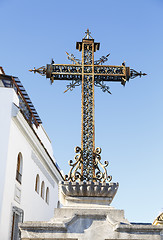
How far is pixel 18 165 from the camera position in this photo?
46.8 feet

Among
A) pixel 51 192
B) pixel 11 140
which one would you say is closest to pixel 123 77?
pixel 11 140

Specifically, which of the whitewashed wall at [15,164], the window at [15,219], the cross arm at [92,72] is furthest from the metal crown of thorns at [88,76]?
the window at [15,219]

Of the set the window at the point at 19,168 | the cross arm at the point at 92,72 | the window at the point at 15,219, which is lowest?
the window at the point at 15,219

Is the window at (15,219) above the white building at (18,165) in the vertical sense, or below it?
below

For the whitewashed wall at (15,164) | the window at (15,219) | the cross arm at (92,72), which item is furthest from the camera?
the window at (15,219)

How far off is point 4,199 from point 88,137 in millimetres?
6275

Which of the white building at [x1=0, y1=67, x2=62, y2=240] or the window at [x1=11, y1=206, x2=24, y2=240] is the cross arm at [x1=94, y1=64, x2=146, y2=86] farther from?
the window at [x1=11, y1=206, x2=24, y2=240]

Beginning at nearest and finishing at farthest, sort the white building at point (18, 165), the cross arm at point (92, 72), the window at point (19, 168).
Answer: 1. the cross arm at point (92, 72)
2. the white building at point (18, 165)
3. the window at point (19, 168)

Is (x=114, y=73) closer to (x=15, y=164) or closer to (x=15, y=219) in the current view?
(x=15, y=164)

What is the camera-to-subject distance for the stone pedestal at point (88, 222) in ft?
18.4

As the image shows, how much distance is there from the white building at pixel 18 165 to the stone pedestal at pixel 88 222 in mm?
6214

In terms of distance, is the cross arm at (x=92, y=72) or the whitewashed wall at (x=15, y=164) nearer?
the cross arm at (x=92, y=72)

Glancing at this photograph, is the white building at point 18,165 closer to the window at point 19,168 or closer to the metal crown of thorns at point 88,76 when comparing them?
the window at point 19,168

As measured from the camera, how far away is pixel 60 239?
5590 mm
